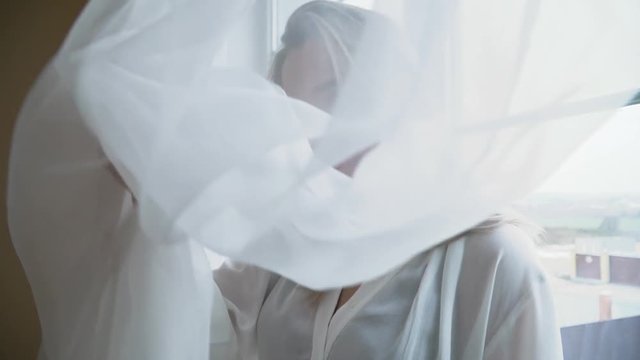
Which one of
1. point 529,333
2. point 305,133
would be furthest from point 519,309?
point 305,133

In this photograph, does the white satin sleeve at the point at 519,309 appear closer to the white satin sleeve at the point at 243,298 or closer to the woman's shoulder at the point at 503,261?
the woman's shoulder at the point at 503,261

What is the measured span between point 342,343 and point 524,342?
0.52ft

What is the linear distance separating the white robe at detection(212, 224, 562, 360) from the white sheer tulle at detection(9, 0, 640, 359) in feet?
0.28

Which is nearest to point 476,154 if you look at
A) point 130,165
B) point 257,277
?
point 130,165

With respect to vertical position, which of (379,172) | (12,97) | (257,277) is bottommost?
(257,277)

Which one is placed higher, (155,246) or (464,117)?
(464,117)

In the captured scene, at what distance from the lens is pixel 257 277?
27.4 inches

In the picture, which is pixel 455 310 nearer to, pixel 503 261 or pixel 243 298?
pixel 503 261

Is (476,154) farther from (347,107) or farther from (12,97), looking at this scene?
(12,97)

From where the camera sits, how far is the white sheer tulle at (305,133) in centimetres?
35

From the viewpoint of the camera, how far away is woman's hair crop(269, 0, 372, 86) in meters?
0.46

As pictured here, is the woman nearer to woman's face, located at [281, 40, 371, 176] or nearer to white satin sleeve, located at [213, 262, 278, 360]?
woman's face, located at [281, 40, 371, 176]

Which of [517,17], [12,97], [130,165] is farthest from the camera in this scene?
[12,97]

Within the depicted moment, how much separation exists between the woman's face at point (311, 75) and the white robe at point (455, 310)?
0.52 feet
